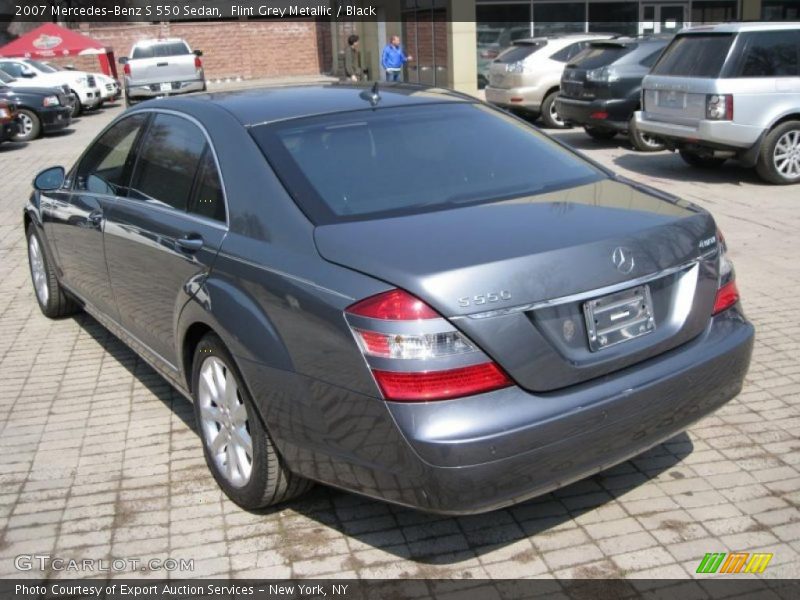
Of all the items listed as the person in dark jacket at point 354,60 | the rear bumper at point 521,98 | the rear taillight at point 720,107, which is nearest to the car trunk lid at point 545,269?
the rear taillight at point 720,107

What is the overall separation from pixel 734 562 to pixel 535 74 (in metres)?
14.0

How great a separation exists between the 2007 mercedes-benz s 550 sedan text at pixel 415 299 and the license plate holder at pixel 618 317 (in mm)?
10

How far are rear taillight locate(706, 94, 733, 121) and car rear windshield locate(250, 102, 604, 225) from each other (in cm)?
676

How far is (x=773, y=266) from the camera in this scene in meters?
7.24

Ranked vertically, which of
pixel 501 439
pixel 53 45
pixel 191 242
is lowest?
pixel 501 439

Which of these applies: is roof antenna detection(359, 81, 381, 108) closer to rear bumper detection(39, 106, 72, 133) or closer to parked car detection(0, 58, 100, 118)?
rear bumper detection(39, 106, 72, 133)

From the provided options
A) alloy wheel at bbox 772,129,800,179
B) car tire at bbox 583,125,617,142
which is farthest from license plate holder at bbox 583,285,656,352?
car tire at bbox 583,125,617,142

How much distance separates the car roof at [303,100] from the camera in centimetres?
408

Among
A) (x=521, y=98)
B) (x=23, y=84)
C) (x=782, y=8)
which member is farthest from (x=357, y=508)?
(x=782, y=8)

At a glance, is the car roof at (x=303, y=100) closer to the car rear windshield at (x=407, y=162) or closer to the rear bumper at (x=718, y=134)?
the car rear windshield at (x=407, y=162)

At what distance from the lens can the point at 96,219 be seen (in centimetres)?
508

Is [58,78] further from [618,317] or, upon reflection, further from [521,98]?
[618,317]

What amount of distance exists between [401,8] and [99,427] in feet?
84.7

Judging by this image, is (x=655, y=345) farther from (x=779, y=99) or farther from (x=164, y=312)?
(x=779, y=99)
